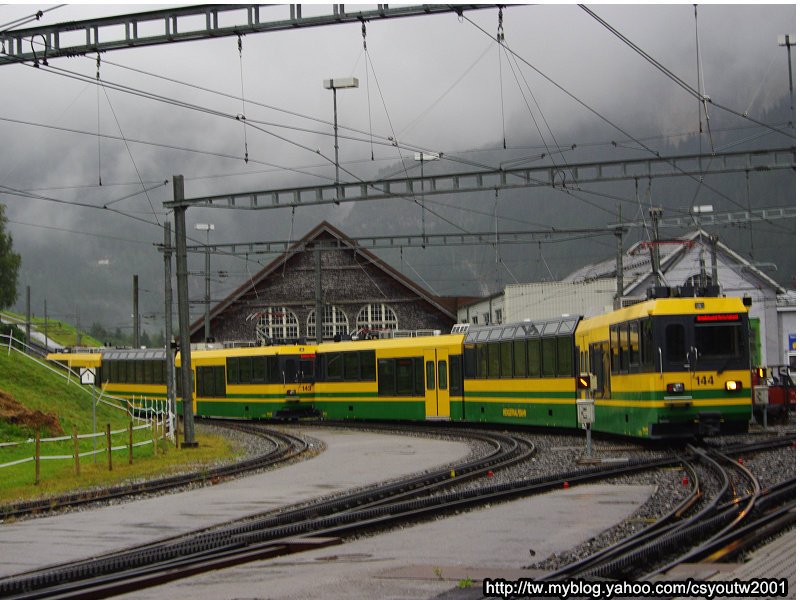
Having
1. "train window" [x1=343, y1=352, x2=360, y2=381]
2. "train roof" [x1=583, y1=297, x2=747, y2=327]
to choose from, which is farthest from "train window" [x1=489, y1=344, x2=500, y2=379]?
"train roof" [x1=583, y1=297, x2=747, y2=327]

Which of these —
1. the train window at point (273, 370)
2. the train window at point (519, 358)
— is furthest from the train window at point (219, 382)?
the train window at point (519, 358)

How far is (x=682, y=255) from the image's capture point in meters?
68.8

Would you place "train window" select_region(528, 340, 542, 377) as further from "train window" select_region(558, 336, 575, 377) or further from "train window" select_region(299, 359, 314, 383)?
"train window" select_region(299, 359, 314, 383)

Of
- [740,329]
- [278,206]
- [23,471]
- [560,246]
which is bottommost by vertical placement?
[23,471]

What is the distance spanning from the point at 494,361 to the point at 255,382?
536 inches

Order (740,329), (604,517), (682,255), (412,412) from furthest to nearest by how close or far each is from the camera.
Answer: (682,255), (412,412), (740,329), (604,517)

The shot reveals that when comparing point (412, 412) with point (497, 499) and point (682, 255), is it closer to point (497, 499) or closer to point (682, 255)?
point (497, 499)

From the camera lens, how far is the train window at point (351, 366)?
42562 millimetres

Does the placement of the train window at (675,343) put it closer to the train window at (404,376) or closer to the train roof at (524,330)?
the train roof at (524,330)

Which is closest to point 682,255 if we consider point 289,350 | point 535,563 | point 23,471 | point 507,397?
point 289,350

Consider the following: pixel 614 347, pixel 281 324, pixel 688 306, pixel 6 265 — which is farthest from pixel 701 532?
pixel 6 265

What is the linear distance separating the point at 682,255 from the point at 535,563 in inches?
2356

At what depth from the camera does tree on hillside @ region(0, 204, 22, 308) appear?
110m

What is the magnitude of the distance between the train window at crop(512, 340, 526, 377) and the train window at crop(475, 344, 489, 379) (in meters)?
2.10
